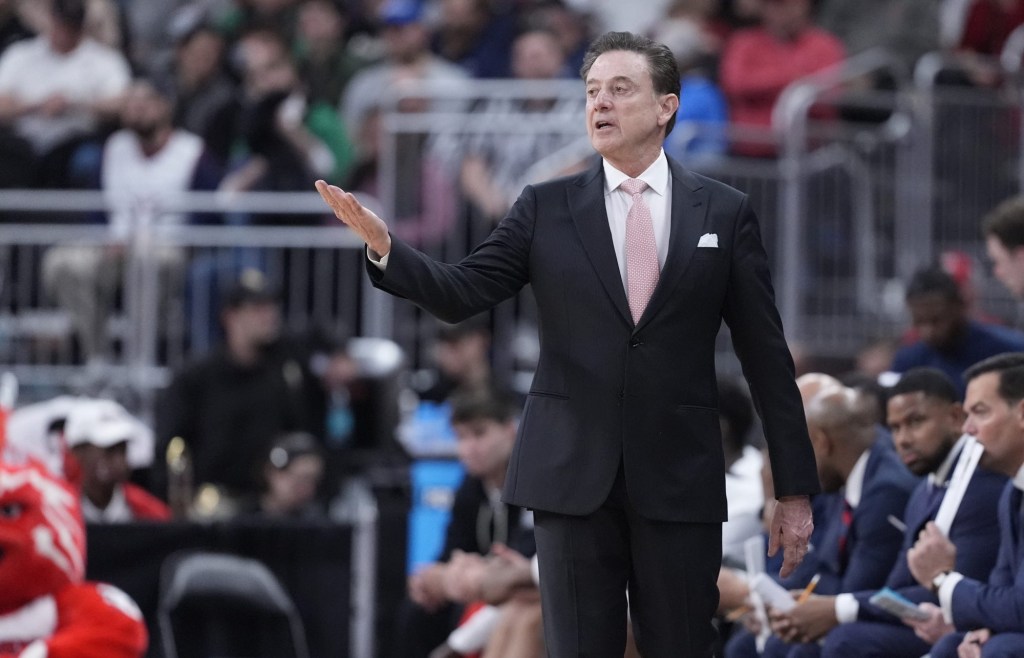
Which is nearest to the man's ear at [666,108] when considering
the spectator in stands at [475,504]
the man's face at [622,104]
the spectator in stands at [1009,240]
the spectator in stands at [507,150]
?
the man's face at [622,104]

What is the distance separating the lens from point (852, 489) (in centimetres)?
686

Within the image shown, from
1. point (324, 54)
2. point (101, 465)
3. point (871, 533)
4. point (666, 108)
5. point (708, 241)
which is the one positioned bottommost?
point (101, 465)

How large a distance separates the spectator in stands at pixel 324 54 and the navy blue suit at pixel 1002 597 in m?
7.93

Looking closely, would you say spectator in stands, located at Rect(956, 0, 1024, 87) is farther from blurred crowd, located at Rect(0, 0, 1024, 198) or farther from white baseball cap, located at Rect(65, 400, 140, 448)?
white baseball cap, located at Rect(65, 400, 140, 448)

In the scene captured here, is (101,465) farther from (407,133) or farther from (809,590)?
(809,590)

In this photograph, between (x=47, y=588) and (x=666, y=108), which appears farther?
(x=47, y=588)

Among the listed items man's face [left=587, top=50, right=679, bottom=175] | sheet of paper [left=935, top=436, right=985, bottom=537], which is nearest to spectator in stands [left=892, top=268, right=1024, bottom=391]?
sheet of paper [left=935, top=436, right=985, bottom=537]

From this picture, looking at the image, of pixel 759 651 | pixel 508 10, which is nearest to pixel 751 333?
pixel 759 651

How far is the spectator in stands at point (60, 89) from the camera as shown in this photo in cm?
1254

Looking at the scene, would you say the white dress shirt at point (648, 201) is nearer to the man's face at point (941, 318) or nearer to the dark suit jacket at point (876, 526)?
the dark suit jacket at point (876, 526)

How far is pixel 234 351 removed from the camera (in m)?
10.8

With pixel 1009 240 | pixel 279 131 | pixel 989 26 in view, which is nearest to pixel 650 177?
pixel 1009 240

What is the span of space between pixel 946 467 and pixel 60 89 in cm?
832

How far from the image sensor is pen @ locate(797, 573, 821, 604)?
657 centimetres
